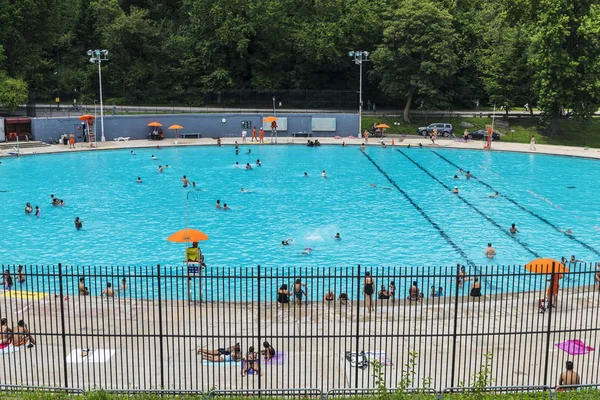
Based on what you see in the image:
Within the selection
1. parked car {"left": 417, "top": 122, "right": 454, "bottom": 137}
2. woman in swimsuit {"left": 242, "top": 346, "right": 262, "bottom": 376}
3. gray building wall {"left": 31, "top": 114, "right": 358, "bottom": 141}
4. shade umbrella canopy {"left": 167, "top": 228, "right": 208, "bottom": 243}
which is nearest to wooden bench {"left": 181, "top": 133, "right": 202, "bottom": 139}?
gray building wall {"left": 31, "top": 114, "right": 358, "bottom": 141}

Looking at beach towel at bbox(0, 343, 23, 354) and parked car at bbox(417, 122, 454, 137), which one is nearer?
beach towel at bbox(0, 343, 23, 354)

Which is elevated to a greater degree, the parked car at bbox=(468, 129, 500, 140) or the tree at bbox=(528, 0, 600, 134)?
the tree at bbox=(528, 0, 600, 134)

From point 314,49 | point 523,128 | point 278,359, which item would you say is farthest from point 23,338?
point 314,49

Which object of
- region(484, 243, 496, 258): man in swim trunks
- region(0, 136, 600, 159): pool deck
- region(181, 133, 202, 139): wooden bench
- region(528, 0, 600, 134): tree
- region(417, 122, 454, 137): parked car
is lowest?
region(484, 243, 496, 258): man in swim trunks

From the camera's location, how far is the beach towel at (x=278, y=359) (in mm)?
14180

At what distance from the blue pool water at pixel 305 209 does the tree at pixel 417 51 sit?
1280cm

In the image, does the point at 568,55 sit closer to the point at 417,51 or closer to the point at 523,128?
the point at 523,128

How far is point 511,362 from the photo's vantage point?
1491 centimetres

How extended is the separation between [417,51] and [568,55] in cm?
1375

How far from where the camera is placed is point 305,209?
35.6m

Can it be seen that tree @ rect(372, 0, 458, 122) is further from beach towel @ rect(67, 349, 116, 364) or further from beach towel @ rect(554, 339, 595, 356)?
beach towel @ rect(67, 349, 116, 364)

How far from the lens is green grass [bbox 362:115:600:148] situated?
196ft

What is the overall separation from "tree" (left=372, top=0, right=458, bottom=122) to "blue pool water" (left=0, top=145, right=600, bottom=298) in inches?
504

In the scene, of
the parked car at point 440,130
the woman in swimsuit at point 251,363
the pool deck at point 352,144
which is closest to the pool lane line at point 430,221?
the pool deck at point 352,144
